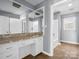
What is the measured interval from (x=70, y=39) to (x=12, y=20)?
468 centimetres

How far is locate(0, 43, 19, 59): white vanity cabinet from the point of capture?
1.41 metres

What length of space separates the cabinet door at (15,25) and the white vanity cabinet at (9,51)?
69 centimetres

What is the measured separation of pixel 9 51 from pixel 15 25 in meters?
0.99

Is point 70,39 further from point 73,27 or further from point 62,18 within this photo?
point 62,18

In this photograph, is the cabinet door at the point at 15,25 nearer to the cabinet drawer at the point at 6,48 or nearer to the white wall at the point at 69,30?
the cabinet drawer at the point at 6,48

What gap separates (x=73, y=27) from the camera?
15.7ft

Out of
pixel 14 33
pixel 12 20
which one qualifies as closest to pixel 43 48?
pixel 14 33

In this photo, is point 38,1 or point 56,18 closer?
point 38,1

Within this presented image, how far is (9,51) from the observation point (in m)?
1.56

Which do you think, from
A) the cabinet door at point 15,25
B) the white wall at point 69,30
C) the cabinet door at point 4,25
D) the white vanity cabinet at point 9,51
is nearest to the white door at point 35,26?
the cabinet door at point 15,25

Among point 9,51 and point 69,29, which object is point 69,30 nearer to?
point 69,29

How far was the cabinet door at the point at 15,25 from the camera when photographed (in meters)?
2.10

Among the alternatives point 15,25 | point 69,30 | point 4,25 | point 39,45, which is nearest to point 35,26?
point 39,45

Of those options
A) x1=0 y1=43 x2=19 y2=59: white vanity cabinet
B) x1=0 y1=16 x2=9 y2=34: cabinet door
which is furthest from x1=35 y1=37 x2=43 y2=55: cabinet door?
x1=0 y1=16 x2=9 y2=34: cabinet door
